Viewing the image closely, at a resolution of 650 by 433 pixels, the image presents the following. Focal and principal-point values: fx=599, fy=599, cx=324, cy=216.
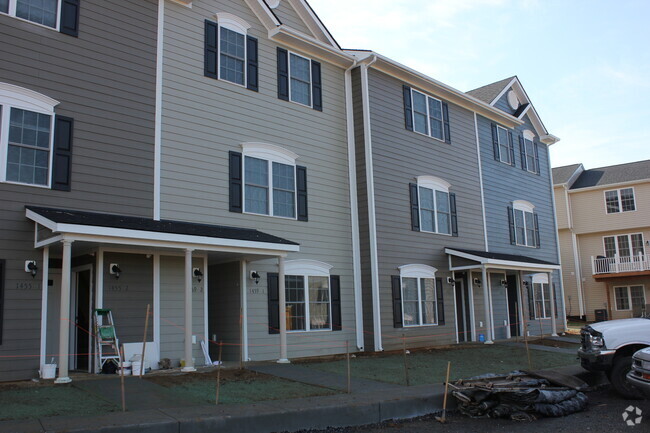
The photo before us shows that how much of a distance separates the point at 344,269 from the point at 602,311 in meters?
20.2

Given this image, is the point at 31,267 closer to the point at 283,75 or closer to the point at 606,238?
the point at 283,75

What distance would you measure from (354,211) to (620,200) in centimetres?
2327

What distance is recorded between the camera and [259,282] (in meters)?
15.2

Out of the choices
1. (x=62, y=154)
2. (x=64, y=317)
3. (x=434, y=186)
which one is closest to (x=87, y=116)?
(x=62, y=154)

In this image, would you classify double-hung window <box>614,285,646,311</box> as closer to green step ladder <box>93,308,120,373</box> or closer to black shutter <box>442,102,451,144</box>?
black shutter <box>442,102,451,144</box>

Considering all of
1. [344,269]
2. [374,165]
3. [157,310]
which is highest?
[374,165]

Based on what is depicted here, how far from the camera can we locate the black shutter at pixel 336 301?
16.8 m

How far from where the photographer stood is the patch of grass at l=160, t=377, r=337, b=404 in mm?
9570

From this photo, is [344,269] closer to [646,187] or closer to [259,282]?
[259,282]

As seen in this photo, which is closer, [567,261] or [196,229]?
[196,229]

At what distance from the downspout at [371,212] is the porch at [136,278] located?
398cm

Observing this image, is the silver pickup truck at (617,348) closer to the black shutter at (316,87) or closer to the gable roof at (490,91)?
the black shutter at (316,87)

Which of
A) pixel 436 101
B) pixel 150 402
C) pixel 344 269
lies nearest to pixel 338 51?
pixel 436 101

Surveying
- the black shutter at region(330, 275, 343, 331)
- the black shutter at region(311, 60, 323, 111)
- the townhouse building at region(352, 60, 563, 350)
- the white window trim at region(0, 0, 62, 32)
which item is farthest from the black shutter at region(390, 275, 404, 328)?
the white window trim at region(0, 0, 62, 32)
